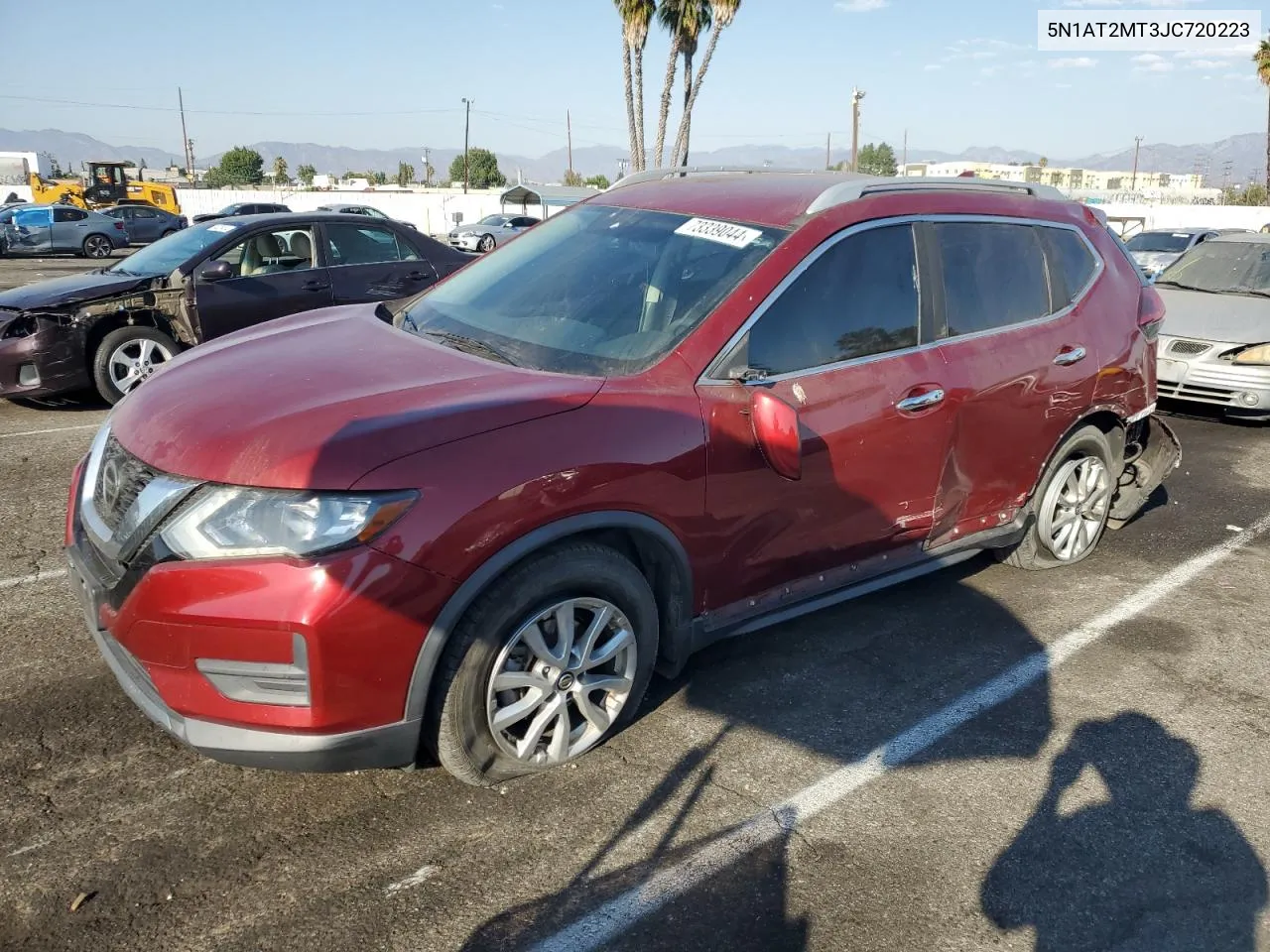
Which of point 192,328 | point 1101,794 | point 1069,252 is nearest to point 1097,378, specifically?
point 1069,252

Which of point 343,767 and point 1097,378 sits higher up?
Result: point 1097,378

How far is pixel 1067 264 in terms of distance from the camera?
4484 millimetres

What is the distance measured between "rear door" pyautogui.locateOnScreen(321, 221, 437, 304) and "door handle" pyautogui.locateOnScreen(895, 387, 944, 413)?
5354mm

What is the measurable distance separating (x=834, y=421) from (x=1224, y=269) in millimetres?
8011

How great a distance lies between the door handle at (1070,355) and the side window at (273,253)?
6.10m

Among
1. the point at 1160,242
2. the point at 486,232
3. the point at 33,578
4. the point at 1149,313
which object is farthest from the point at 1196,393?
the point at 486,232

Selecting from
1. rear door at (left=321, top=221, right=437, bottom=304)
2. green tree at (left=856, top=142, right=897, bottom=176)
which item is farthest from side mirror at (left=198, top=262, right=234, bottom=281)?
green tree at (left=856, top=142, right=897, bottom=176)

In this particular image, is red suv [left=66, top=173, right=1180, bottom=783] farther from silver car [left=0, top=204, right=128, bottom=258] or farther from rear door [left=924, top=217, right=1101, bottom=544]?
silver car [left=0, top=204, right=128, bottom=258]

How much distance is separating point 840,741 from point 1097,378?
2.34 meters

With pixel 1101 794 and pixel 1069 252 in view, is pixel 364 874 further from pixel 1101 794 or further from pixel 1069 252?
pixel 1069 252

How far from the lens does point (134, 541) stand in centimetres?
256

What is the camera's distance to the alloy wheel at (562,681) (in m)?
2.79

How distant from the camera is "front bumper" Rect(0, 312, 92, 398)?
720 cm

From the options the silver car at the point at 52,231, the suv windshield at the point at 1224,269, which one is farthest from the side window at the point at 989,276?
the silver car at the point at 52,231
